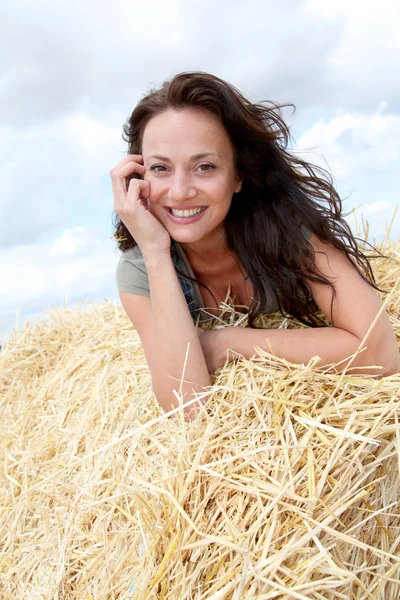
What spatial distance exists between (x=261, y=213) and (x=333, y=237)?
Answer: 0.38 metres

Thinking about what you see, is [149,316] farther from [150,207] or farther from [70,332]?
[70,332]

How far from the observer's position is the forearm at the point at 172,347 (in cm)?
236

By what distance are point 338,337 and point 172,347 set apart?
0.68 meters

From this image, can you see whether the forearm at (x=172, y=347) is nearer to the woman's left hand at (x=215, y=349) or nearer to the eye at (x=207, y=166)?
the woman's left hand at (x=215, y=349)

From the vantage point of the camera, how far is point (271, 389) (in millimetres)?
2207

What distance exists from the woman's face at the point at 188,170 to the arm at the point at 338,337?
0.53 meters

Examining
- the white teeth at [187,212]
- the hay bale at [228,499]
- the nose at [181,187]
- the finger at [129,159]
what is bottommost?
the hay bale at [228,499]

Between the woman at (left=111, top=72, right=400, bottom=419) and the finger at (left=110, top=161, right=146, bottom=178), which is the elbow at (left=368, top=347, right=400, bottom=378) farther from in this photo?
the finger at (left=110, top=161, right=146, bottom=178)

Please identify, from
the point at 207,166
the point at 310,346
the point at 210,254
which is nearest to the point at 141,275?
the point at 210,254

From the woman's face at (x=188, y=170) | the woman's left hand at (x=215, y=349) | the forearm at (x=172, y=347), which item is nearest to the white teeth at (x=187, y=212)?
the woman's face at (x=188, y=170)

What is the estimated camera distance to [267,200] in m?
2.90

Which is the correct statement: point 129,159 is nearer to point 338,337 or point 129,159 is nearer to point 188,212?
point 188,212

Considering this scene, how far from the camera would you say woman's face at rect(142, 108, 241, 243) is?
2.54 metres

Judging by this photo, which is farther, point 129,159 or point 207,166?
point 129,159
